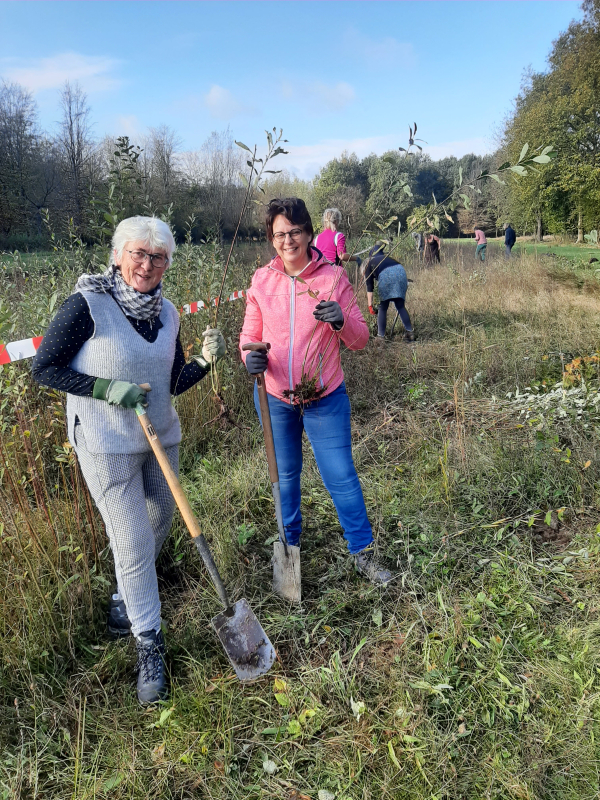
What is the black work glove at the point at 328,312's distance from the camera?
6.79 feet

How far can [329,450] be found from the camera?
2.29 meters

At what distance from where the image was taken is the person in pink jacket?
2.16m

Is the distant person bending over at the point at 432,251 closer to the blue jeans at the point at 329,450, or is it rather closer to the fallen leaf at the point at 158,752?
the blue jeans at the point at 329,450

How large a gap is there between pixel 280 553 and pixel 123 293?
4.53 feet

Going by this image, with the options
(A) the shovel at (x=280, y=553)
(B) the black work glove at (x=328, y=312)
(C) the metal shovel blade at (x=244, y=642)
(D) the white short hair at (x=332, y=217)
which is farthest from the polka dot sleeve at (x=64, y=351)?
(D) the white short hair at (x=332, y=217)

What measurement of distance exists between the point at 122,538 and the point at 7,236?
25.1 meters

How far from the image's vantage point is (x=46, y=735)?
1.78 m

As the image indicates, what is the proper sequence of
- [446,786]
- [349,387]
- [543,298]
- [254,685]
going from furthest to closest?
[543,298] < [349,387] < [254,685] < [446,786]

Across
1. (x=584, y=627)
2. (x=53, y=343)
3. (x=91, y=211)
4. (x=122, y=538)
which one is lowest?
(x=584, y=627)

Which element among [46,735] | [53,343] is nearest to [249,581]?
[46,735]

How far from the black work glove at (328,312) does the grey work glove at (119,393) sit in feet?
2.58

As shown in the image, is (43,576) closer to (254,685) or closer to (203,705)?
(203,705)

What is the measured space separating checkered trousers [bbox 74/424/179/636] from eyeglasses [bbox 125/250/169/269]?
0.67 m

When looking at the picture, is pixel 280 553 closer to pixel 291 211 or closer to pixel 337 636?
pixel 337 636
